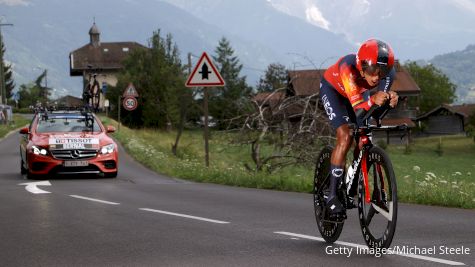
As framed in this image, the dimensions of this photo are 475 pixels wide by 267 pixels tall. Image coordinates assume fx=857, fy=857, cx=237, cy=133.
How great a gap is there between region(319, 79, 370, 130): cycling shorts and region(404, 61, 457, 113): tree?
160245 mm

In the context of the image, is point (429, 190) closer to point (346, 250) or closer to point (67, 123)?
point (346, 250)

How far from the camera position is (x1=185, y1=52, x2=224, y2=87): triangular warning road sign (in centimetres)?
2036

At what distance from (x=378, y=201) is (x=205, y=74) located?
47.7 ft

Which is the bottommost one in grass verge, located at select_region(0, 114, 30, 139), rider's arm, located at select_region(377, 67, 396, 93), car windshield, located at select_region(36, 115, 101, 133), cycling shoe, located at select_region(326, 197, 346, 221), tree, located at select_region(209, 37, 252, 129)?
grass verge, located at select_region(0, 114, 30, 139)

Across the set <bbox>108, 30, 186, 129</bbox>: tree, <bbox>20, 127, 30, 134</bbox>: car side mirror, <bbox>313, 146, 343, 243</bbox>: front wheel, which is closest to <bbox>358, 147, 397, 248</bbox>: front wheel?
<bbox>313, 146, 343, 243</bbox>: front wheel

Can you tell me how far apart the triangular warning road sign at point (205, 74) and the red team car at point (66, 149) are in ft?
8.23

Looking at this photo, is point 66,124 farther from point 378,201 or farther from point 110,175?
point 378,201

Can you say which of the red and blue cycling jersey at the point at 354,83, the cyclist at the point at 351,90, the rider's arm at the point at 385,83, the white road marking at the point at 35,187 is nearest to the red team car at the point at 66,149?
the white road marking at the point at 35,187

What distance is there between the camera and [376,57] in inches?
Result: 252

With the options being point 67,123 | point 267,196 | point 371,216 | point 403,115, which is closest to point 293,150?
point 67,123

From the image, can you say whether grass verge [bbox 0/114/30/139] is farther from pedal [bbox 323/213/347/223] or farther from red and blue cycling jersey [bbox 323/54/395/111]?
red and blue cycling jersey [bbox 323/54/395/111]

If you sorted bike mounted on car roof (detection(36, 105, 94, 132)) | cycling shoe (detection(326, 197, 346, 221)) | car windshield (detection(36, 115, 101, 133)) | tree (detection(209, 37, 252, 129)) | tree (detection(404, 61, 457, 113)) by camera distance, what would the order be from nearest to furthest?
cycling shoe (detection(326, 197, 346, 221)) < car windshield (detection(36, 115, 101, 133)) < bike mounted on car roof (detection(36, 105, 94, 132)) < tree (detection(209, 37, 252, 129)) < tree (detection(404, 61, 457, 113))

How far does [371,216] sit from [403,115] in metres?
95.2

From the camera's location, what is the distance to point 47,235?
8.17 meters
